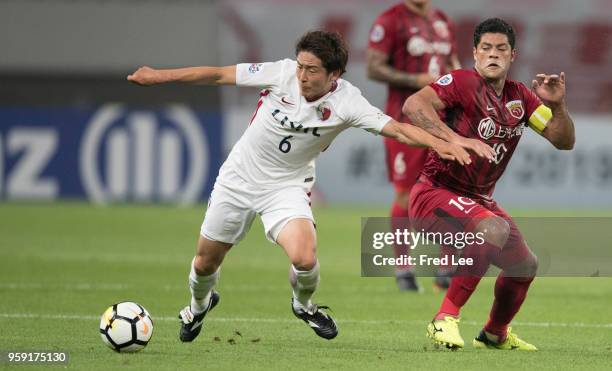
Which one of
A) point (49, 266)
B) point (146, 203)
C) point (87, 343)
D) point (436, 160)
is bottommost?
point (146, 203)

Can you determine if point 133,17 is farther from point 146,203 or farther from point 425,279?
point 425,279

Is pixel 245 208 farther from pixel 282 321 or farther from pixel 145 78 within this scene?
pixel 282 321

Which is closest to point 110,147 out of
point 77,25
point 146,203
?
point 146,203

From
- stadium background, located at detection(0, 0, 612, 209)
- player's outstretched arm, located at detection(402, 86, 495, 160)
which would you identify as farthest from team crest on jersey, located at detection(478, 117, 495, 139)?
stadium background, located at detection(0, 0, 612, 209)

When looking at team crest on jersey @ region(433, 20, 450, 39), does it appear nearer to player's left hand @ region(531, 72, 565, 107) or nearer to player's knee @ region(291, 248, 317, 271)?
player's left hand @ region(531, 72, 565, 107)

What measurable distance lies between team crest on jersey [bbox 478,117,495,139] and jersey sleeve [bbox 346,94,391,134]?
55 cm

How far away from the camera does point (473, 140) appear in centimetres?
715

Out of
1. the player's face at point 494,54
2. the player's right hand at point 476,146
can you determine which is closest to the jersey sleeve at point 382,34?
the player's face at point 494,54

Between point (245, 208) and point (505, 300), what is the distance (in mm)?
1603

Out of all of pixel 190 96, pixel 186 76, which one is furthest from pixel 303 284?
pixel 190 96

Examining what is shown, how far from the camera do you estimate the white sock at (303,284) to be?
7789mm

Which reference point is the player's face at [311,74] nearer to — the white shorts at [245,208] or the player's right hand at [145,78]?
the white shorts at [245,208]

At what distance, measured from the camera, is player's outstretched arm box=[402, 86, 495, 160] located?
716cm

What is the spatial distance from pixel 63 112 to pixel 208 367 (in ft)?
45.2
